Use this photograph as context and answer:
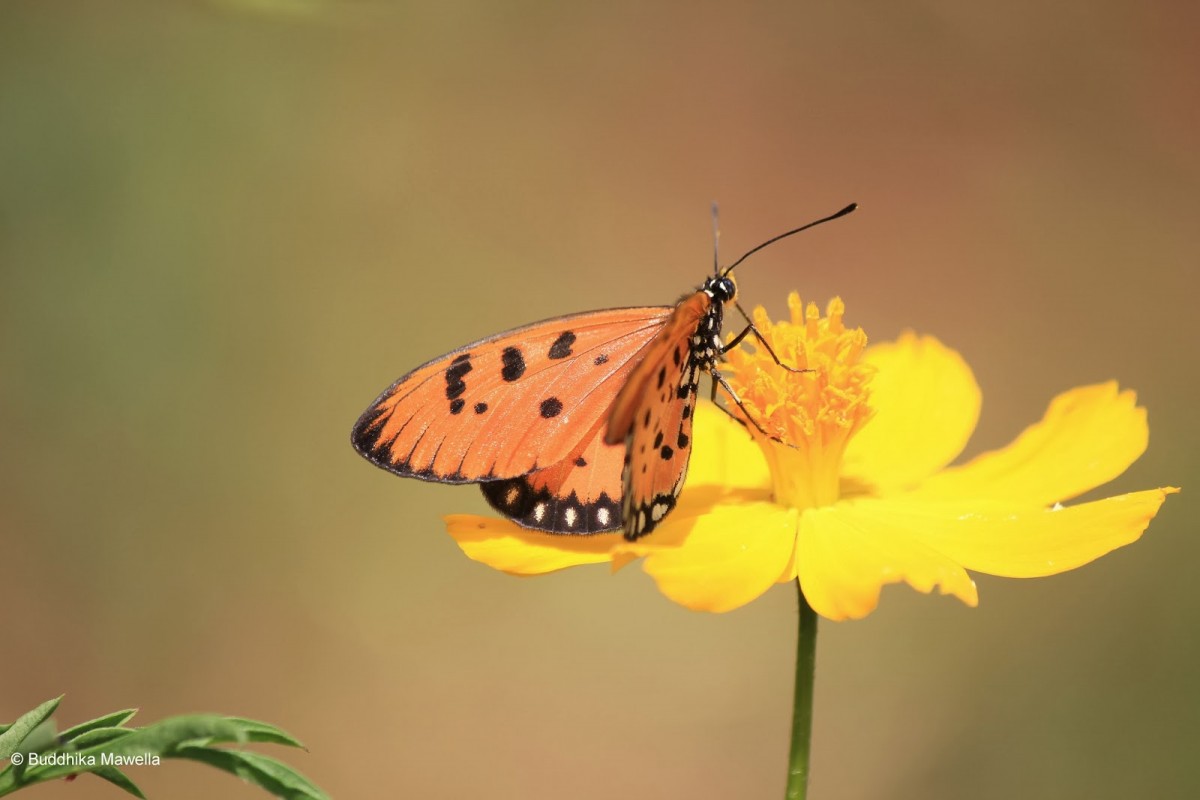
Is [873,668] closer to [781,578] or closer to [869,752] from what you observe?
[869,752]

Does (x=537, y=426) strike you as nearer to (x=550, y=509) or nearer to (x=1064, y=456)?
(x=550, y=509)

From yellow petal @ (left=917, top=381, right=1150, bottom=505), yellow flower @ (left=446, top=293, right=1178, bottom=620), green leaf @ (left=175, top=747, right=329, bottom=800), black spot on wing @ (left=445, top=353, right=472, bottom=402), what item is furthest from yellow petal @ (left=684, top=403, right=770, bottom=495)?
green leaf @ (left=175, top=747, right=329, bottom=800)

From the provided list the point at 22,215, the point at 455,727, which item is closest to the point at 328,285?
the point at 22,215

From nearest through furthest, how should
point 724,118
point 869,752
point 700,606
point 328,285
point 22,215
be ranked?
point 700,606 < point 869,752 < point 22,215 < point 328,285 < point 724,118

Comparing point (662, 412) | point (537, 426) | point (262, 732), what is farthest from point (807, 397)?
point (262, 732)

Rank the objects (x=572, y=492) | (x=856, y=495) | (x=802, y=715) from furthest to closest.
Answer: (x=856, y=495), (x=572, y=492), (x=802, y=715)
